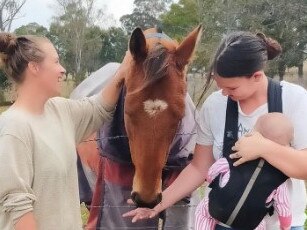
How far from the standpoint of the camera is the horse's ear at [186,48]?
8.36ft

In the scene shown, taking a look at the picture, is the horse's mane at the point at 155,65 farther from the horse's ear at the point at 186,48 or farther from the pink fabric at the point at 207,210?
the pink fabric at the point at 207,210

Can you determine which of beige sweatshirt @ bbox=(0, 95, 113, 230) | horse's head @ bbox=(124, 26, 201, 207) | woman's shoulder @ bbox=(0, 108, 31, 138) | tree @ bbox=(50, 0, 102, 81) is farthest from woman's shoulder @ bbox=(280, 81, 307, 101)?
tree @ bbox=(50, 0, 102, 81)

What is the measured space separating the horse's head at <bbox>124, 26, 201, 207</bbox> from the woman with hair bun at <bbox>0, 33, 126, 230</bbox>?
287 millimetres

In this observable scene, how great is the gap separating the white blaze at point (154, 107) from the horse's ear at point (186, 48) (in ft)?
0.88

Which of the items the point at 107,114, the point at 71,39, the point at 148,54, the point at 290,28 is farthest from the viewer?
the point at 71,39

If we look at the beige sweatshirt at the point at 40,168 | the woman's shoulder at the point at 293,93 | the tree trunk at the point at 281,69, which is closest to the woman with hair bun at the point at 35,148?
the beige sweatshirt at the point at 40,168

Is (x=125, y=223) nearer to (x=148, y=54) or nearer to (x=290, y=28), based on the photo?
(x=148, y=54)

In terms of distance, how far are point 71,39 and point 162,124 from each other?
99.3 ft

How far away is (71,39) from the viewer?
105 ft

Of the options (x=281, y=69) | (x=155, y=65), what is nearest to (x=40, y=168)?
(x=155, y=65)

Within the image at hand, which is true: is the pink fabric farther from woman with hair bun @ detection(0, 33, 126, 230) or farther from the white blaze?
woman with hair bun @ detection(0, 33, 126, 230)

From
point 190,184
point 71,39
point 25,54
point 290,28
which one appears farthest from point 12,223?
point 71,39

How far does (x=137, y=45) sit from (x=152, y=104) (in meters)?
0.31

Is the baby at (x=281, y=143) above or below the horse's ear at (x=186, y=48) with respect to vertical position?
below
